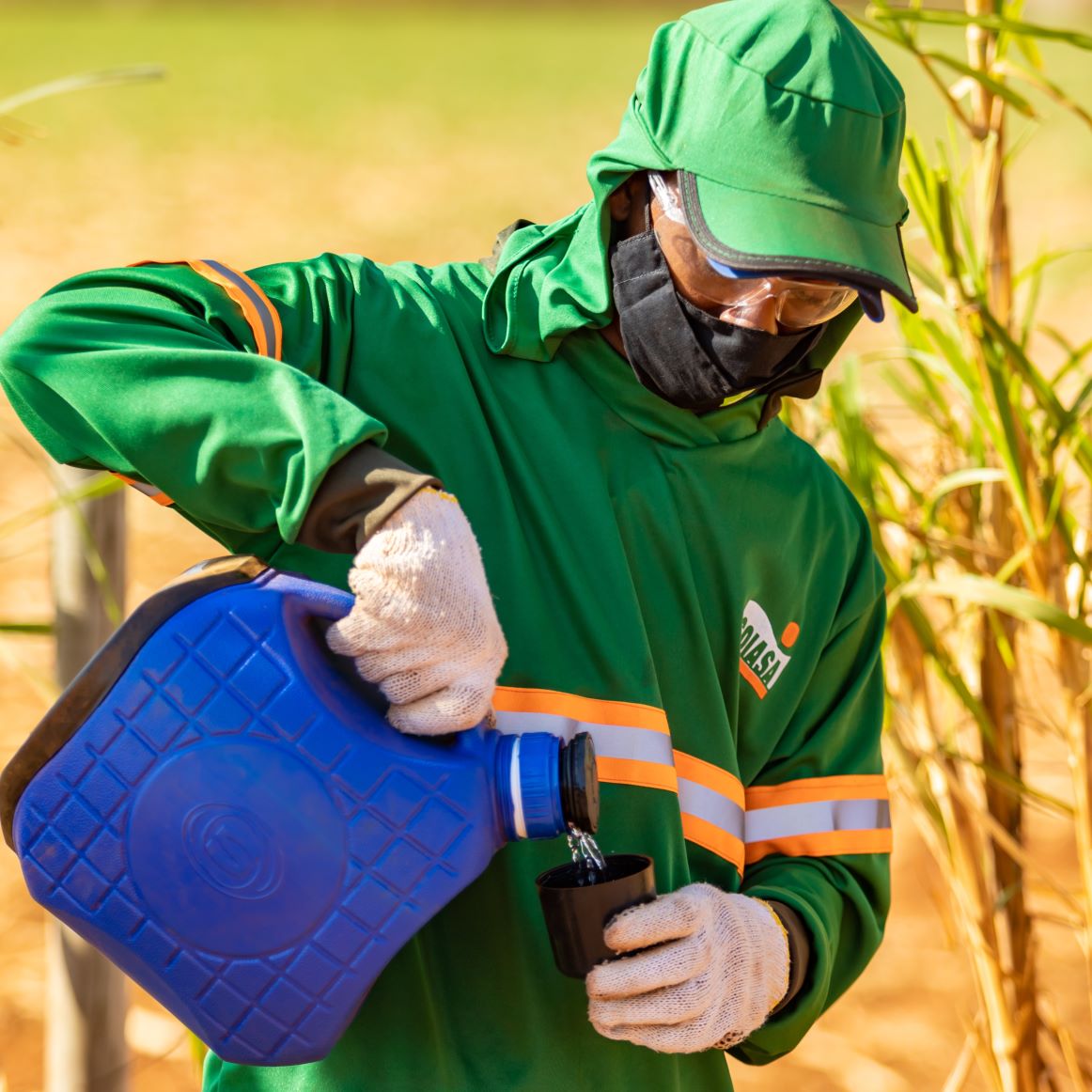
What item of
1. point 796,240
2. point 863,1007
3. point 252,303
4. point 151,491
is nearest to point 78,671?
point 151,491

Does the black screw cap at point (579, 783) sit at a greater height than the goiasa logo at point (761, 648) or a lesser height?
greater

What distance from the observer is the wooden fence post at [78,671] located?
1.77 meters

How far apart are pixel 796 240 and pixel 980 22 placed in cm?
64

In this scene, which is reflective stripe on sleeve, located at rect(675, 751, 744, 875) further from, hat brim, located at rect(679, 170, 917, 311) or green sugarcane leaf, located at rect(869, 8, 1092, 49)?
green sugarcane leaf, located at rect(869, 8, 1092, 49)

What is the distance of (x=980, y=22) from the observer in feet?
5.60

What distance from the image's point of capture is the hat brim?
4.12 feet

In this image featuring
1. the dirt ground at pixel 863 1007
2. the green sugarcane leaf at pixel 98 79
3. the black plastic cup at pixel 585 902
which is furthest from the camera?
the dirt ground at pixel 863 1007

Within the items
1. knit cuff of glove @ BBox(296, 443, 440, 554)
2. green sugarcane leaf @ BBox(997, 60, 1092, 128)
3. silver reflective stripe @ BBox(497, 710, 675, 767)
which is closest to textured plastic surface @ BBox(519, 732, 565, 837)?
silver reflective stripe @ BBox(497, 710, 675, 767)

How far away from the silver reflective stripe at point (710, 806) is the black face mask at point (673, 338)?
0.38m

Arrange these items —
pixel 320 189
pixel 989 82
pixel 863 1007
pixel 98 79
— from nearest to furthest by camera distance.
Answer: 1. pixel 98 79
2. pixel 989 82
3. pixel 863 1007
4. pixel 320 189

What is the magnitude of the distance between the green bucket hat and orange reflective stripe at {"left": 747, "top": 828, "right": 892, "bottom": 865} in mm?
576

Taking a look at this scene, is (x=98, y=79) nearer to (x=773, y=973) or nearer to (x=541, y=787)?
(x=541, y=787)

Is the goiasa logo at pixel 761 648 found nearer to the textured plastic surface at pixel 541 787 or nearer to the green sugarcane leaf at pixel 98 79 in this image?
the textured plastic surface at pixel 541 787

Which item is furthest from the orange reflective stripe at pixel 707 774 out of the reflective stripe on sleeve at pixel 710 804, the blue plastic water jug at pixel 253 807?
the blue plastic water jug at pixel 253 807
